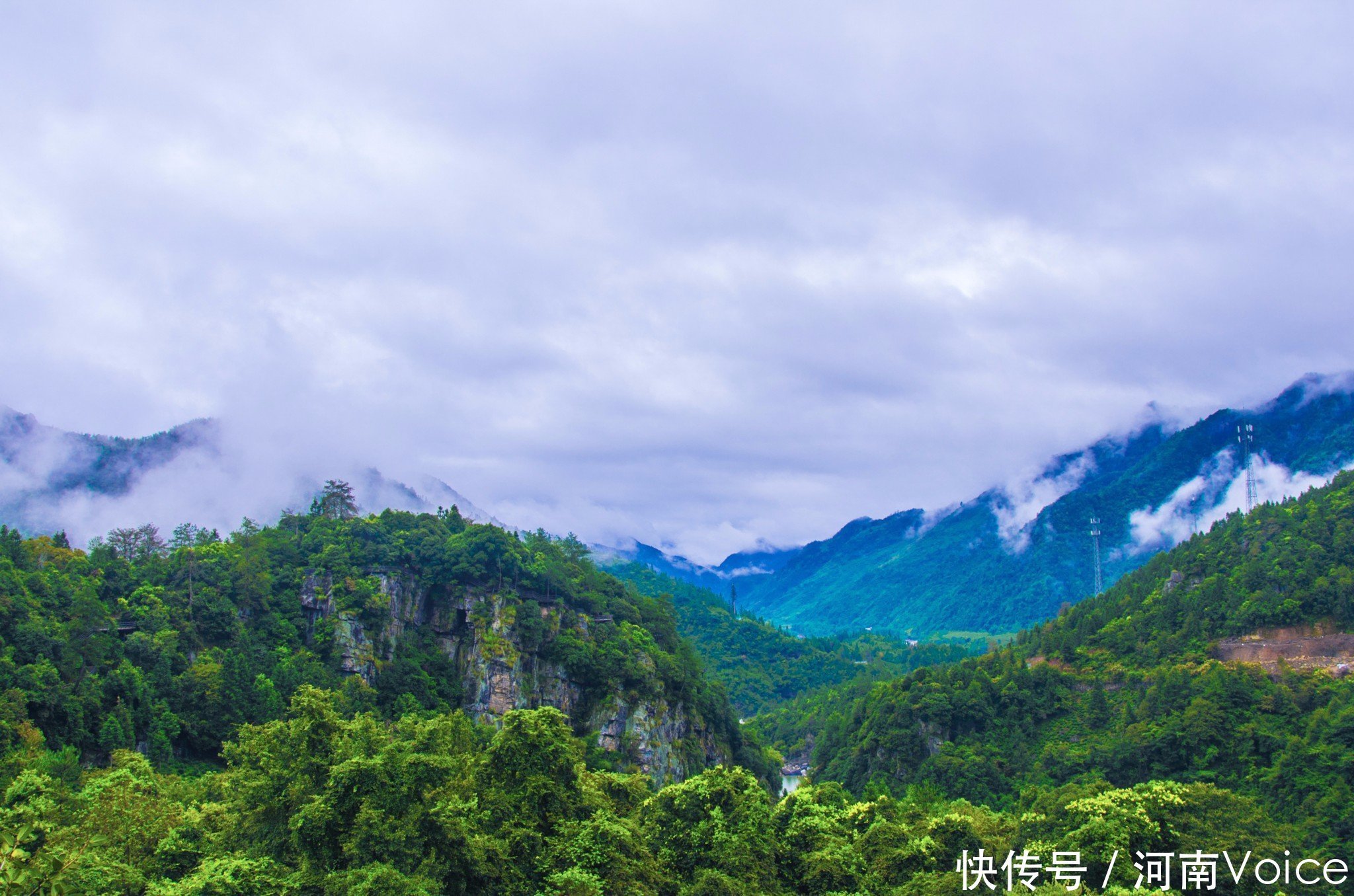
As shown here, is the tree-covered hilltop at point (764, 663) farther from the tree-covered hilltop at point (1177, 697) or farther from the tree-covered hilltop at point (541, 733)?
the tree-covered hilltop at point (541, 733)

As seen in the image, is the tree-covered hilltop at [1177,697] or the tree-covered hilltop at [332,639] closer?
the tree-covered hilltop at [332,639]

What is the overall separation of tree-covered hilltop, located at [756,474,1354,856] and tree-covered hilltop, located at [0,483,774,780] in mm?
19101

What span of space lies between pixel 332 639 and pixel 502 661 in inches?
606

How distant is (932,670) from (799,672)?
8291 cm

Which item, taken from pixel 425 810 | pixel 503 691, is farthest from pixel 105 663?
pixel 425 810

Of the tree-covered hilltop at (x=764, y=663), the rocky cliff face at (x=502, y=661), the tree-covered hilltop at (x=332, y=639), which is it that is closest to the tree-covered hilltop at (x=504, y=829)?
the tree-covered hilltop at (x=332, y=639)

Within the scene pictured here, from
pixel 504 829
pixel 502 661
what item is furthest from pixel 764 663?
pixel 504 829

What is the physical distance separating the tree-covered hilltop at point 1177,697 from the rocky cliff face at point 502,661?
21.0 metres

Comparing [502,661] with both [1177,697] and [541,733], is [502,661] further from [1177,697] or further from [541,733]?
[1177,697]

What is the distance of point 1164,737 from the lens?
76.3 m

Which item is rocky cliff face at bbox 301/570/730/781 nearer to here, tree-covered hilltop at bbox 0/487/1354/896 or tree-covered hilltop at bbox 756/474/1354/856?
tree-covered hilltop at bbox 0/487/1354/896

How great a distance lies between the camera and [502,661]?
84.4 metres

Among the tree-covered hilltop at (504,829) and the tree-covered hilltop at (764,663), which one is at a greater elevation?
the tree-covered hilltop at (764,663)

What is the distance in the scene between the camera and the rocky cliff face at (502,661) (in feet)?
269
